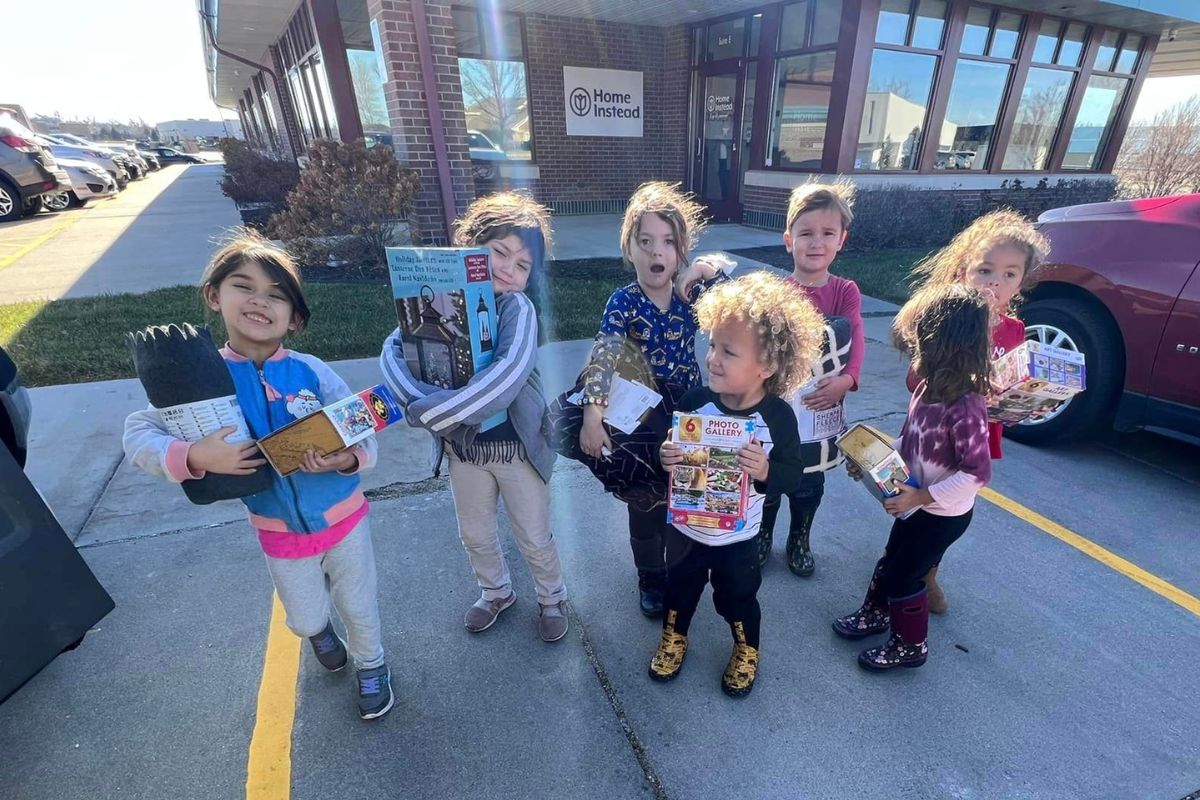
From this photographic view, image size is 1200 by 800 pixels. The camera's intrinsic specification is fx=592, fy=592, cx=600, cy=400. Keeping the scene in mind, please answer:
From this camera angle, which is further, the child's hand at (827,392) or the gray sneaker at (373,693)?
the child's hand at (827,392)

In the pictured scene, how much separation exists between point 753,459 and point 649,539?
78 cm

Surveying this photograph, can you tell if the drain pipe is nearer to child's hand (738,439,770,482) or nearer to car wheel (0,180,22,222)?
child's hand (738,439,770,482)

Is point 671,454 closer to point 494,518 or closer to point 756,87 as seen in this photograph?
point 494,518

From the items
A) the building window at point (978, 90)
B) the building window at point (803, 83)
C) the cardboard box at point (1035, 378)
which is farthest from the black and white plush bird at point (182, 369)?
the building window at point (978, 90)

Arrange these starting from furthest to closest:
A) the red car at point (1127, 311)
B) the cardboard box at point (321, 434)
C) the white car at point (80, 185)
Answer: the white car at point (80, 185), the red car at point (1127, 311), the cardboard box at point (321, 434)

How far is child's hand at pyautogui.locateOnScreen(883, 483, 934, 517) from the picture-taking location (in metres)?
1.84

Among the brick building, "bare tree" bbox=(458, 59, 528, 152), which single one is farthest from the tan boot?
"bare tree" bbox=(458, 59, 528, 152)

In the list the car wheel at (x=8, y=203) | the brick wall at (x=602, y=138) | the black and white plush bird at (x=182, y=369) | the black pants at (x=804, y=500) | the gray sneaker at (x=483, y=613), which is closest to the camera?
the black and white plush bird at (x=182, y=369)

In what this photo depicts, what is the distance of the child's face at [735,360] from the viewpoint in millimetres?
1660

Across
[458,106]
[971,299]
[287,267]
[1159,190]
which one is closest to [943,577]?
[971,299]

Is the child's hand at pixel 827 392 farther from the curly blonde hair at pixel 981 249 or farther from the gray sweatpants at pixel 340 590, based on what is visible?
the gray sweatpants at pixel 340 590

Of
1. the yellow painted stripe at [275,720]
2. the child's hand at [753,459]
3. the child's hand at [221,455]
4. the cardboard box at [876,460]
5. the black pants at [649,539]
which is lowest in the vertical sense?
the yellow painted stripe at [275,720]

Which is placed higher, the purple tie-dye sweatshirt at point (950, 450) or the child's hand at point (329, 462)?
the child's hand at point (329, 462)

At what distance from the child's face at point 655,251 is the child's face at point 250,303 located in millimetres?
1090
